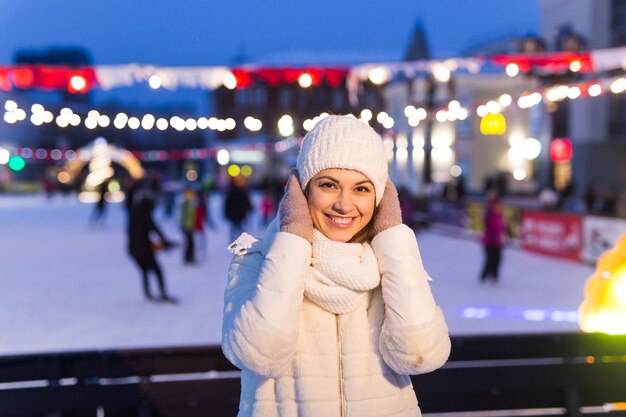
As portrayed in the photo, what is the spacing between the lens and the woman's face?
1.84 meters

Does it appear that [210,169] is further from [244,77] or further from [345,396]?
[345,396]

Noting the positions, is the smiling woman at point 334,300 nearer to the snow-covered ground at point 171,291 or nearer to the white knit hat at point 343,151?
the white knit hat at point 343,151

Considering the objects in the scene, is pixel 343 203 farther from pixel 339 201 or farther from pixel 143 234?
pixel 143 234

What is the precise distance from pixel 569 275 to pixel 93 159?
2959 centimetres

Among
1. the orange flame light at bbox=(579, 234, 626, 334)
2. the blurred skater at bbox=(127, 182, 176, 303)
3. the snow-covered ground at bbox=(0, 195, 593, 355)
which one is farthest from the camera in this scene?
the blurred skater at bbox=(127, 182, 176, 303)

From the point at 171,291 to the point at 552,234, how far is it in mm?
7555

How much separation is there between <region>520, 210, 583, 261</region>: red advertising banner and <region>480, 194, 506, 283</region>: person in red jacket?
269 centimetres

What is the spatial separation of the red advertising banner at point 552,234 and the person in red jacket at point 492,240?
8.81 feet

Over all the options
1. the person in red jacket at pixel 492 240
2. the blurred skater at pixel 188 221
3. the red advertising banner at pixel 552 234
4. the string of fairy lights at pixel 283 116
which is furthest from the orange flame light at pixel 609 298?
the blurred skater at pixel 188 221

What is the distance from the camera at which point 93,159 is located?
117 feet

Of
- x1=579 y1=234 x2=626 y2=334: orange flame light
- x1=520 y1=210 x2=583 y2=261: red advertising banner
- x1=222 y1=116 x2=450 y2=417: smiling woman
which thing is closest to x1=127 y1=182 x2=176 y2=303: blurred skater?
x1=579 y1=234 x2=626 y2=334: orange flame light

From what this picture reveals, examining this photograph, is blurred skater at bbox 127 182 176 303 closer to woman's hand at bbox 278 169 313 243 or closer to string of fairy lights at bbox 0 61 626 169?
string of fairy lights at bbox 0 61 626 169

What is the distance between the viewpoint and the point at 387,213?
1.87 m

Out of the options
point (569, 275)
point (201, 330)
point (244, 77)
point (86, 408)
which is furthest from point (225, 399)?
point (569, 275)
